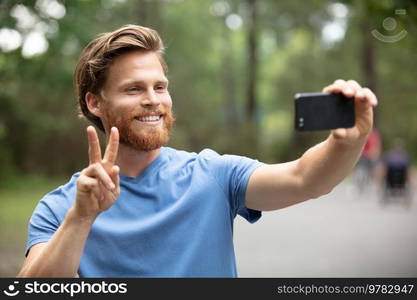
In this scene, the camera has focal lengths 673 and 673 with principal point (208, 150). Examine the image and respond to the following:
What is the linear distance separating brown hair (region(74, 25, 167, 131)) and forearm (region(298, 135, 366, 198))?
0.81m

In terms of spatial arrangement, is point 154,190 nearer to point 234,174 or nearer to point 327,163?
point 234,174

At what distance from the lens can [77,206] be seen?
2.22 metres

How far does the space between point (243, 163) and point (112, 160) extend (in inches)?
22.8

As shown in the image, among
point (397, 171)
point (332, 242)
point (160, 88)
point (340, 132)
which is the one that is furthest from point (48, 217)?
point (397, 171)

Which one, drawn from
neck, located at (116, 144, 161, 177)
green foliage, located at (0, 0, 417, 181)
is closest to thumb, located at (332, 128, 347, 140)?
neck, located at (116, 144, 161, 177)

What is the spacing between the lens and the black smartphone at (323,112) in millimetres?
2152

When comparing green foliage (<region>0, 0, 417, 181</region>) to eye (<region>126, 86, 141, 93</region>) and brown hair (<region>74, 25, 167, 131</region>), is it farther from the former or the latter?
eye (<region>126, 86, 141, 93</region>)

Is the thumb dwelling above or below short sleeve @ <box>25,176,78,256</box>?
above

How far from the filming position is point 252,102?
30531 mm

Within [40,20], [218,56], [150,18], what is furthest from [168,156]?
[218,56]

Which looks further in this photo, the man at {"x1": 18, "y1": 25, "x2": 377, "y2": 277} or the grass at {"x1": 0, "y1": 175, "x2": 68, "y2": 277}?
the grass at {"x1": 0, "y1": 175, "x2": 68, "y2": 277}

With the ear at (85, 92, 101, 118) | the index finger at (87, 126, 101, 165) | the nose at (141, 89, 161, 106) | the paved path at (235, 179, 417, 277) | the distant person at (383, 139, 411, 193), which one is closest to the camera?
the index finger at (87, 126, 101, 165)

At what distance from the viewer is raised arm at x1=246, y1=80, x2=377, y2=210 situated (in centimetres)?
217

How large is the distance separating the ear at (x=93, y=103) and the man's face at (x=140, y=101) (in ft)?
0.55
